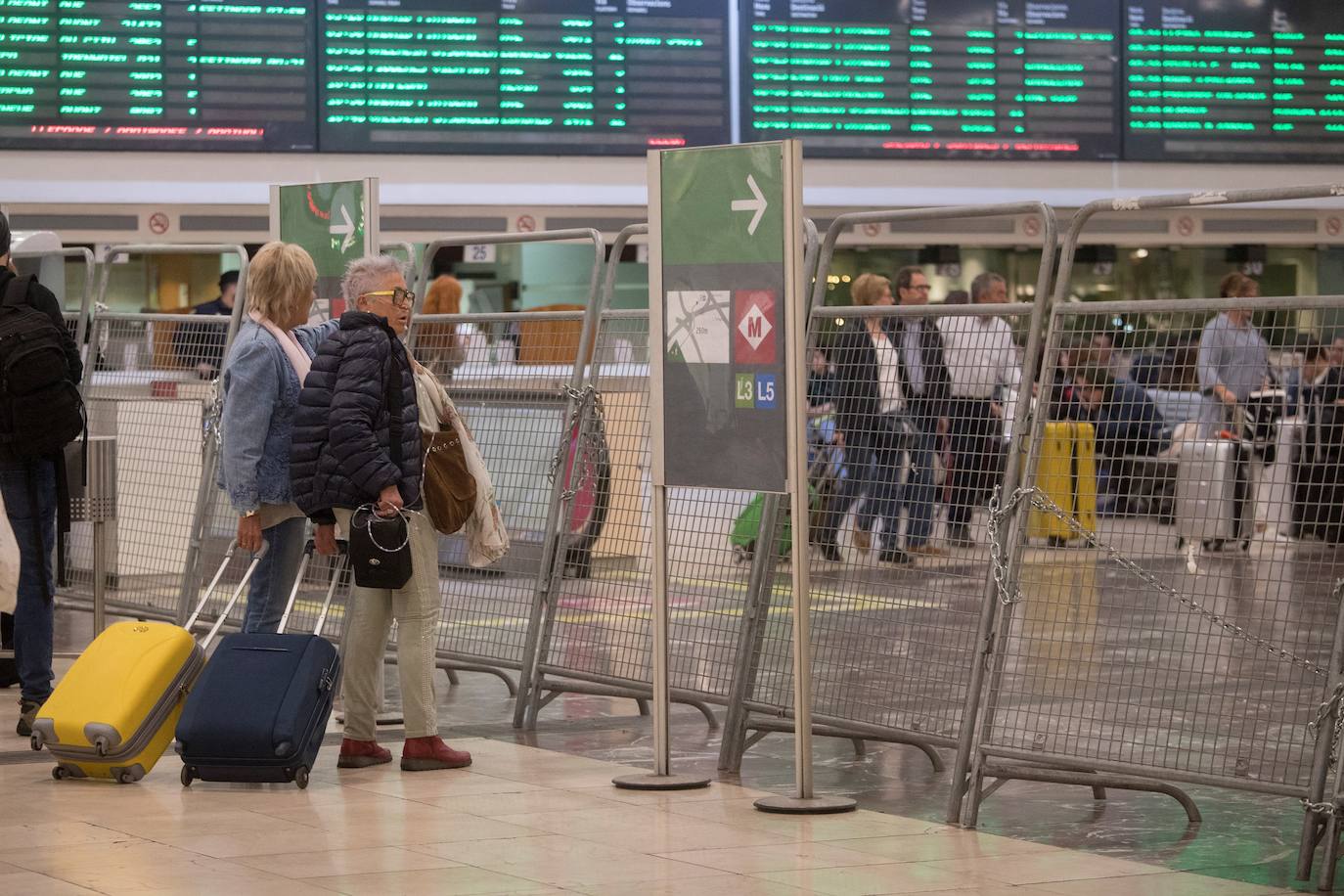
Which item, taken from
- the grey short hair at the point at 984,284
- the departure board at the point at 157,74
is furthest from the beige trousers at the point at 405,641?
the departure board at the point at 157,74

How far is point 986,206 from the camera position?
242 inches

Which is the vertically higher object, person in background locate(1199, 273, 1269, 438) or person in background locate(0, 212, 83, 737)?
person in background locate(1199, 273, 1269, 438)

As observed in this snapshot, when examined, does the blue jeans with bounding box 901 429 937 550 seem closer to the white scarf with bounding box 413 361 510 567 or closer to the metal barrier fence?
the white scarf with bounding box 413 361 510 567

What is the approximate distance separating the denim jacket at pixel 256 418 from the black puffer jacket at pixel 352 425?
1.56ft

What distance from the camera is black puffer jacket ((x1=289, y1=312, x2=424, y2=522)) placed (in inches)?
249

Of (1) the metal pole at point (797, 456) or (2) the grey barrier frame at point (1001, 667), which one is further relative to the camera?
(1) the metal pole at point (797, 456)

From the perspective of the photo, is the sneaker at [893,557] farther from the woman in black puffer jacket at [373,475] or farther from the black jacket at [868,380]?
the woman in black puffer jacket at [373,475]

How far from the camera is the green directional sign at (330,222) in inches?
318

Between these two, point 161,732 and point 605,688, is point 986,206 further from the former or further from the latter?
point 161,732

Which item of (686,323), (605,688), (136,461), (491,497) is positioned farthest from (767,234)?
(136,461)

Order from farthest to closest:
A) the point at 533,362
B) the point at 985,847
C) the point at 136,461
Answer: the point at 136,461 → the point at 533,362 → the point at 985,847

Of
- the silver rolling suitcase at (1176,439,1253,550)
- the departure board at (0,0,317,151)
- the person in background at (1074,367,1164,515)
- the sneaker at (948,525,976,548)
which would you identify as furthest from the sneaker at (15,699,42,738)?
the departure board at (0,0,317,151)

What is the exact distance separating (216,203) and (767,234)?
7233mm

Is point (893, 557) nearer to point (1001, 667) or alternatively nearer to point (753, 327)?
point (1001, 667)
